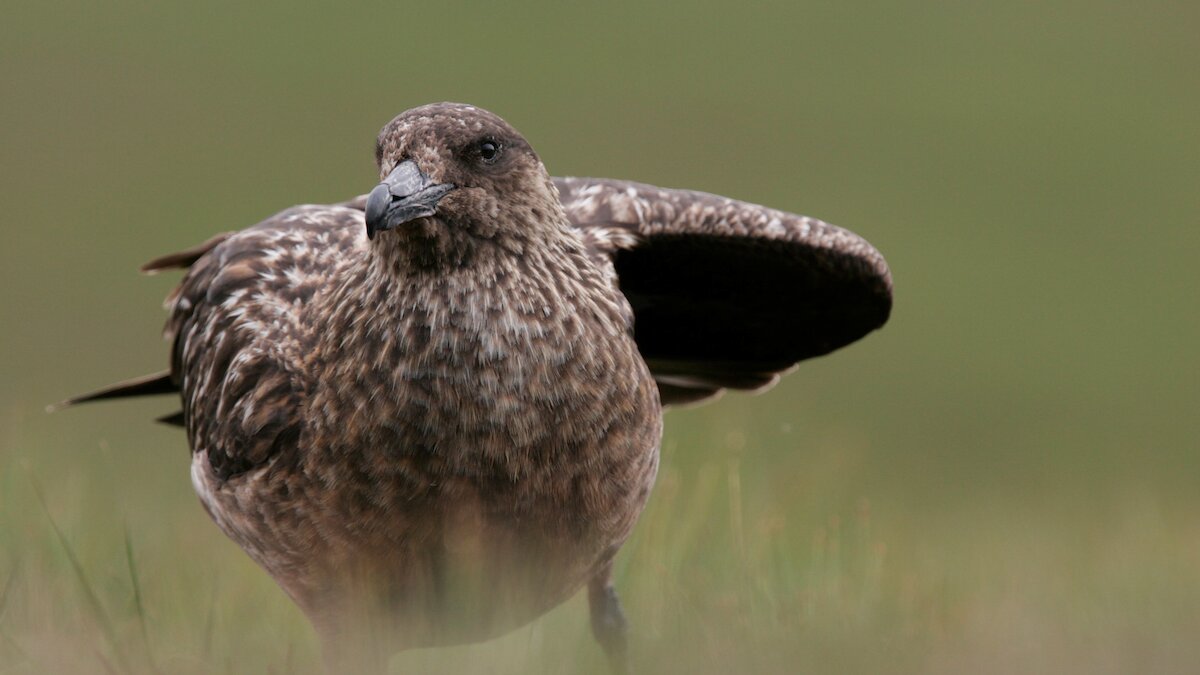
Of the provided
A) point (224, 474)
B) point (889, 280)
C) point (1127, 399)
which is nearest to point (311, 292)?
point (224, 474)

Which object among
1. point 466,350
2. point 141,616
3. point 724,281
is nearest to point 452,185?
point 466,350

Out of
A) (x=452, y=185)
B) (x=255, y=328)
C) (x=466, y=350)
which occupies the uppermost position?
(x=452, y=185)

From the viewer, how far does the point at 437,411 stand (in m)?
4.58

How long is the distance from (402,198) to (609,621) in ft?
4.28

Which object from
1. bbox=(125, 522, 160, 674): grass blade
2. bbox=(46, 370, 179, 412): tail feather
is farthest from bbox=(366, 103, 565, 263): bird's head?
bbox=(46, 370, 179, 412): tail feather

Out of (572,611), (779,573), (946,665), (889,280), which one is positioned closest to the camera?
(946,665)

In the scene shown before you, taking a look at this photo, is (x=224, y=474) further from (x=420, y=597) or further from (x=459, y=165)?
(x=459, y=165)

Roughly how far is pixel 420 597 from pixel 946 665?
1.39 meters

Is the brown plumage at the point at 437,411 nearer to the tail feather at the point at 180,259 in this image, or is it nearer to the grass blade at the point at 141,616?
the grass blade at the point at 141,616

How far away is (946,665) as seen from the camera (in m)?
4.03

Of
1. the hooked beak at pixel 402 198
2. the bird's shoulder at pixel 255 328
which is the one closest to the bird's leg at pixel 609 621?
the bird's shoulder at pixel 255 328

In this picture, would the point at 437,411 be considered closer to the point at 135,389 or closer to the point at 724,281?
the point at 724,281

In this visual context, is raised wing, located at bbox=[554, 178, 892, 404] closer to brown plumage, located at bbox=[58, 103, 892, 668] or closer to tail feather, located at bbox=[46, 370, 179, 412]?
brown plumage, located at bbox=[58, 103, 892, 668]

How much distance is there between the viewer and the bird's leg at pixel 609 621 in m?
4.29
